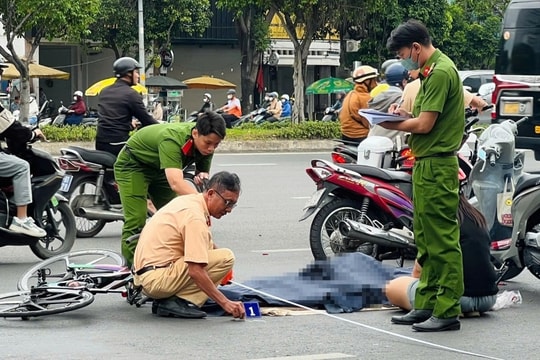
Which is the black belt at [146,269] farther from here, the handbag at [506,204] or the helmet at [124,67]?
the helmet at [124,67]

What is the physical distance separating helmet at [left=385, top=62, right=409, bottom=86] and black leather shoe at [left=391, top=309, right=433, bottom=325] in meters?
4.23

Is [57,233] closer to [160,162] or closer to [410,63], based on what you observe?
[160,162]

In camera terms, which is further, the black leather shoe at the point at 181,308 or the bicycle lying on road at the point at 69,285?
the black leather shoe at the point at 181,308

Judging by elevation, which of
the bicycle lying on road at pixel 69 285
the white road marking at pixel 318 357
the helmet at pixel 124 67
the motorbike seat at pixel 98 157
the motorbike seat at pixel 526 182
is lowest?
the white road marking at pixel 318 357

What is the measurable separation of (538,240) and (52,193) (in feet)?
14.1

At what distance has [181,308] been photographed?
715 cm

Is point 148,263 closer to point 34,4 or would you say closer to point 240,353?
point 240,353

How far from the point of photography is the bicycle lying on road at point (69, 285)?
7.00 metres

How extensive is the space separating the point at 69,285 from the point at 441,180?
255cm

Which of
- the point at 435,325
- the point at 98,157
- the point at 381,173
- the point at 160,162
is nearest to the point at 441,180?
the point at 435,325

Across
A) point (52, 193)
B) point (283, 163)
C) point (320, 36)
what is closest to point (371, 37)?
point (320, 36)

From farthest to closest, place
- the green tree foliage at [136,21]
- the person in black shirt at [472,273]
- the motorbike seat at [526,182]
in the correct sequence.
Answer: the green tree foliage at [136,21] < the motorbike seat at [526,182] < the person in black shirt at [472,273]

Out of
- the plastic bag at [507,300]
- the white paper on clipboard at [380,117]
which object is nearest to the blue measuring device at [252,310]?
the white paper on clipboard at [380,117]

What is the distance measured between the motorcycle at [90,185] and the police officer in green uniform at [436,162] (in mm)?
4525
